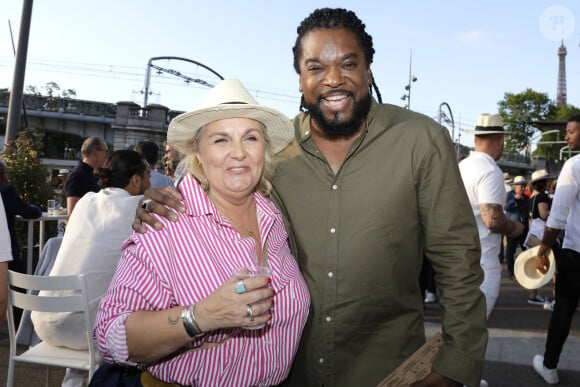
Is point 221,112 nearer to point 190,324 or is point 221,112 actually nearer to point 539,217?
point 190,324

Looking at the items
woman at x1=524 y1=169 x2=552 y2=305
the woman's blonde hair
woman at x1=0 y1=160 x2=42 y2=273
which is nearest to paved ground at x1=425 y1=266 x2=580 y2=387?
woman at x1=524 y1=169 x2=552 y2=305

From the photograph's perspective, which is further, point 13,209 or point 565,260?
point 13,209

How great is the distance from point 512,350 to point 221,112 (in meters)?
5.06

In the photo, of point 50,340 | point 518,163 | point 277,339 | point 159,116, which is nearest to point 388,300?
point 277,339

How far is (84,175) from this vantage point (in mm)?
7168

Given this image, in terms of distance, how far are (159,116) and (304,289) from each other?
85.6ft

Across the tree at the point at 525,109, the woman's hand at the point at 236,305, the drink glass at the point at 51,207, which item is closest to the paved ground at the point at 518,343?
the woman's hand at the point at 236,305

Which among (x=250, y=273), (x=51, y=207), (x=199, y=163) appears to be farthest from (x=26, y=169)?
(x=250, y=273)

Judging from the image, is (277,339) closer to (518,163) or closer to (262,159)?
(262,159)

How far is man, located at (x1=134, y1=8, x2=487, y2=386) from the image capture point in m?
2.07

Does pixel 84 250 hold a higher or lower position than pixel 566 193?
lower

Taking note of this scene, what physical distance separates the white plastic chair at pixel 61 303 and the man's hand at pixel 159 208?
156cm

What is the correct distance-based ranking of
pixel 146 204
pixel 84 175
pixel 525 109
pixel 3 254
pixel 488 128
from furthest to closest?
pixel 525 109 → pixel 84 175 → pixel 488 128 → pixel 3 254 → pixel 146 204

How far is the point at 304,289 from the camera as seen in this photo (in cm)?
210
